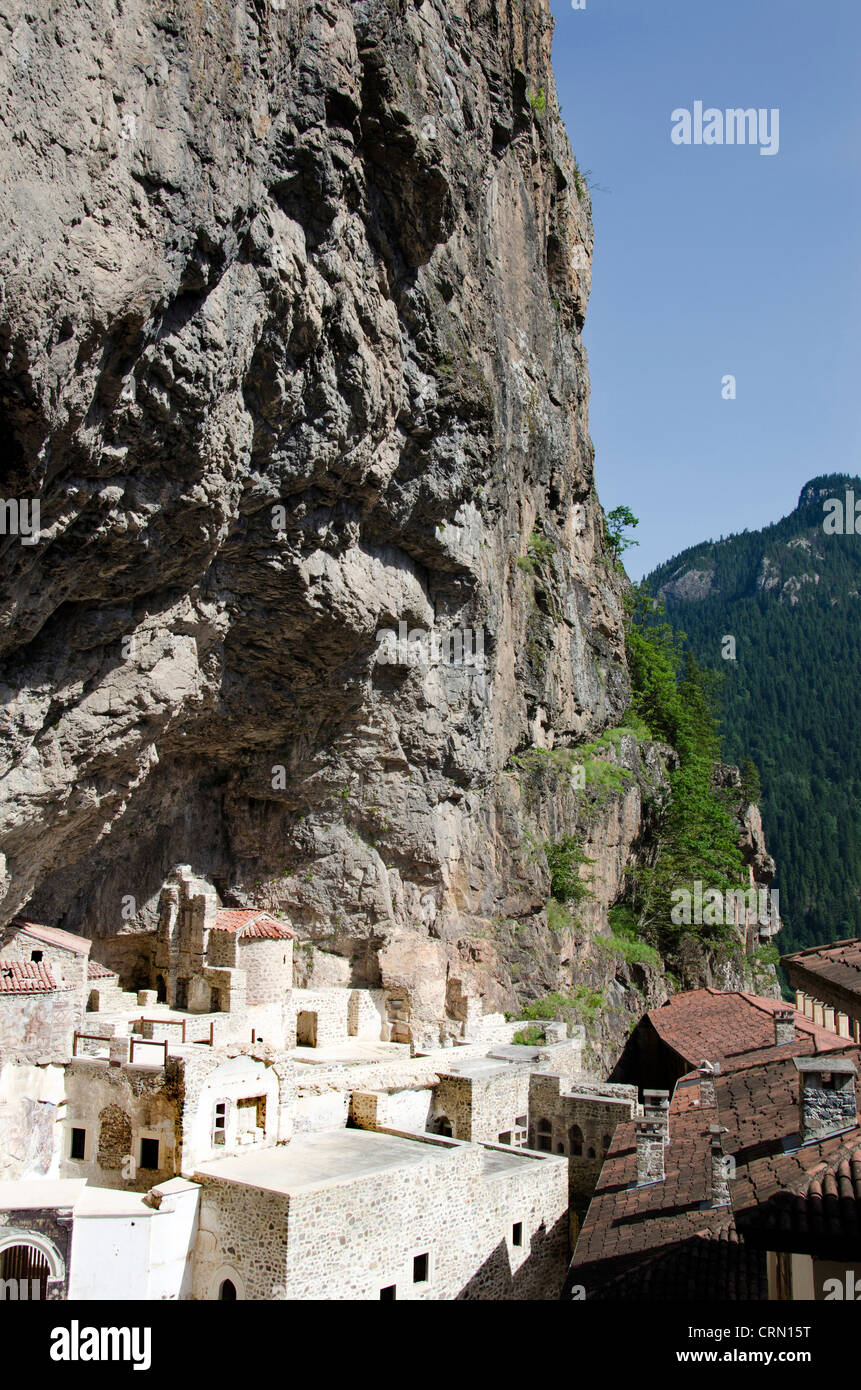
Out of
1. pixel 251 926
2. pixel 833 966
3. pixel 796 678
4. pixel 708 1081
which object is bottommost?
pixel 708 1081

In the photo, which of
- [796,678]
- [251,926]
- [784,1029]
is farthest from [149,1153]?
[796,678]

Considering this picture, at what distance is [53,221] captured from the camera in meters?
12.6

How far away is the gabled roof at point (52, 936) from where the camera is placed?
23.2m

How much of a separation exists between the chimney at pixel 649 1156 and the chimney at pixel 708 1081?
3788mm

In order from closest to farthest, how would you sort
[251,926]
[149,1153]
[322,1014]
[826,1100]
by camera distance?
[826,1100], [149,1153], [251,926], [322,1014]

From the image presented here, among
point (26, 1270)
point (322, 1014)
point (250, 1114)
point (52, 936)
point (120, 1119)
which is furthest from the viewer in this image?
point (322, 1014)

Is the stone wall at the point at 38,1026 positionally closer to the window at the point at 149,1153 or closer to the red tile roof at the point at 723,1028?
the window at the point at 149,1153

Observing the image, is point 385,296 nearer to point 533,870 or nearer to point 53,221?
point 53,221

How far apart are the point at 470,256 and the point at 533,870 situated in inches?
766

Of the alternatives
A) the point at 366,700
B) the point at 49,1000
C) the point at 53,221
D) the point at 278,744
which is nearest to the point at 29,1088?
the point at 49,1000

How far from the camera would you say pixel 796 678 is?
459 feet

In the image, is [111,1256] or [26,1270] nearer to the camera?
[26,1270]

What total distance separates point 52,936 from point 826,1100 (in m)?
16.8

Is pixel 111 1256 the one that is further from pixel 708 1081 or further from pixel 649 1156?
pixel 708 1081
